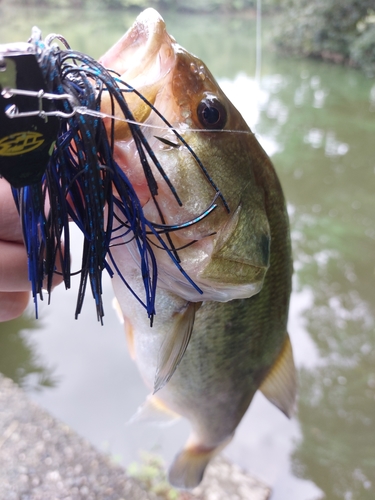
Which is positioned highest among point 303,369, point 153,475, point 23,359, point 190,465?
point 190,465

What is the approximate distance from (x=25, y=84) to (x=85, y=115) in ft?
0.29

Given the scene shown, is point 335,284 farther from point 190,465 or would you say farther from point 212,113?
point 212,113

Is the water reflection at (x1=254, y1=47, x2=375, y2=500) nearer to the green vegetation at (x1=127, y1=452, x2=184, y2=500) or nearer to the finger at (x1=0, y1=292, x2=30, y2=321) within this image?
the green vegetation at (x1=127, y1=452, x2=184, y2=500)

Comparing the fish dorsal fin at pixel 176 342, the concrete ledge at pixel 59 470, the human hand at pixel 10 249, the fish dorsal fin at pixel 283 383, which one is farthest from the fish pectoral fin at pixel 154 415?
the human hand at pixel 10 249

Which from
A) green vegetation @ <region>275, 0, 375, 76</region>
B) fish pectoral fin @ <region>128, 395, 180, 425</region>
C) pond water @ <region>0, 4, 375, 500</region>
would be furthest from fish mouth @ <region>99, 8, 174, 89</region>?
green vegetation @ <region>275, 0, 375, 76</region>

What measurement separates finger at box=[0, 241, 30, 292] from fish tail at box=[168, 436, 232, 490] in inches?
43.4

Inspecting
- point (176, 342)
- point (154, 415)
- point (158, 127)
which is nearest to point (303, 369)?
point (154, 415)

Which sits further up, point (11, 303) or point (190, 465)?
point (11, 303)

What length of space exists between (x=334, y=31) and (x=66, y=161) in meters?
16.1

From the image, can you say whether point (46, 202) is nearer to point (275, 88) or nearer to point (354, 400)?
point (354, 400)

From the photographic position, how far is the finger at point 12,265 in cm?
70

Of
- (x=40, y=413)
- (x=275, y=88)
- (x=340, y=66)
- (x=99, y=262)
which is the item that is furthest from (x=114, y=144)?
(x=340, y=66)

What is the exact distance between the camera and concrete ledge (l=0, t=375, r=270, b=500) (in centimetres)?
172

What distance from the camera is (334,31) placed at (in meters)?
13.9
